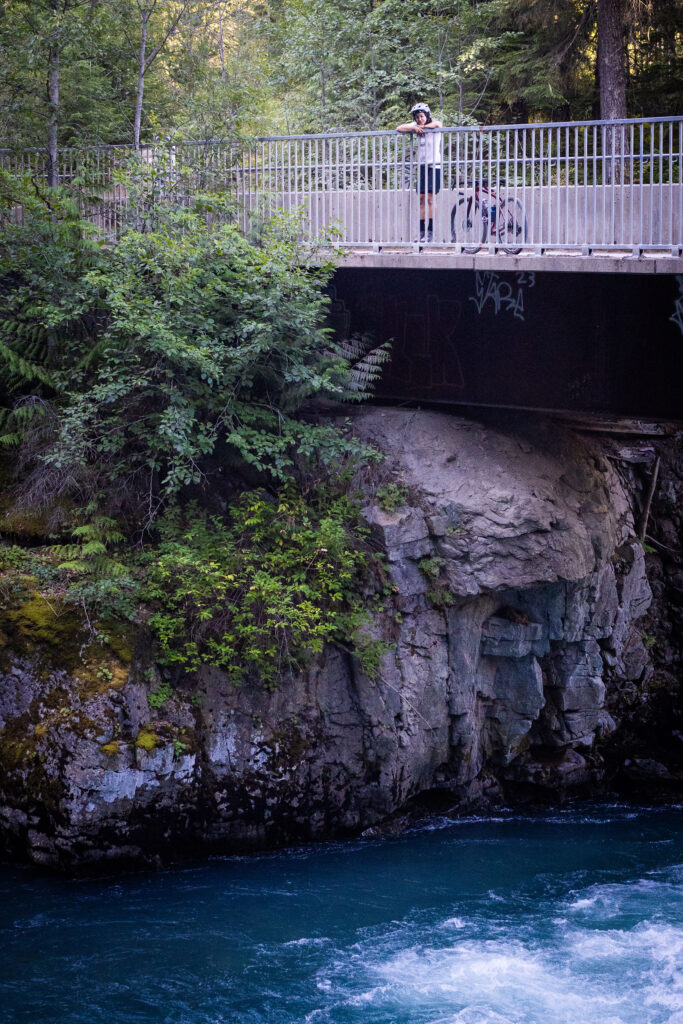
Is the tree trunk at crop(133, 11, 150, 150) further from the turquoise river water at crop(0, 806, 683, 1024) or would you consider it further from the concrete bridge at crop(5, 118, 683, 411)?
the turquoise river water at crop(0, 806, 683, 1024)

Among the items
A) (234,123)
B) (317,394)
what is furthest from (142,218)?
(317,394)

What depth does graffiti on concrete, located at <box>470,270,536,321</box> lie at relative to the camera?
13.5 m

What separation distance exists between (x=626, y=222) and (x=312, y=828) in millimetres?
9117

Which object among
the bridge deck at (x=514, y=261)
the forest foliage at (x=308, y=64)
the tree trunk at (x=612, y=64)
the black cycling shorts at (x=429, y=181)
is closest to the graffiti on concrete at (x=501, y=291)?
the bridge deck at (x=514, y=261)

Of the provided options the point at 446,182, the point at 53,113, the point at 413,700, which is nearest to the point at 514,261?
the point at 446,182

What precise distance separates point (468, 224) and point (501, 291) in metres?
1.06

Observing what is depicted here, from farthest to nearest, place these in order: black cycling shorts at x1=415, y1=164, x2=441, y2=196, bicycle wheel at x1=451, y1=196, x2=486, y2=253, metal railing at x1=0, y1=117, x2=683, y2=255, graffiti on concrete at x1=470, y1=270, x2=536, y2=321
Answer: black cycling shorts at x1=415, y1=164, x2=441, y2=196, graffiti on concrete at x1=470, y1=270, x2=536, y2=321, bicycle wheel at x1=451, y1=196, x2=486, y2=253, metal railing at x1=0, y1=117, x2=683, y2=255

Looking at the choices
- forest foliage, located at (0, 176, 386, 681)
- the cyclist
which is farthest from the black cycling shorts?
forest foliage, located at (0, 176, 386, 681)

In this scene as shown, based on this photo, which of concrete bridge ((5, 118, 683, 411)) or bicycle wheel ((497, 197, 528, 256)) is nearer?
concrete bridge ((5, 118, 683, 411))

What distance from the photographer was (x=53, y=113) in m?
15.6

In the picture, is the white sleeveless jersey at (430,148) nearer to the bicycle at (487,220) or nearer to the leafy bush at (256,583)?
the bicycle at (487,220)

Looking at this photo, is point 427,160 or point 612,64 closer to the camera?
point 427,160

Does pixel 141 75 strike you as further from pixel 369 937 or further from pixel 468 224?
pixel 369 937

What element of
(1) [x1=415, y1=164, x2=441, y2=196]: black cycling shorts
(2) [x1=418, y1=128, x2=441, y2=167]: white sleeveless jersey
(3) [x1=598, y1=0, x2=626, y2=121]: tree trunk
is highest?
(3) [x1=598, y1=0, x2=626, y2=121]: tree trunk
